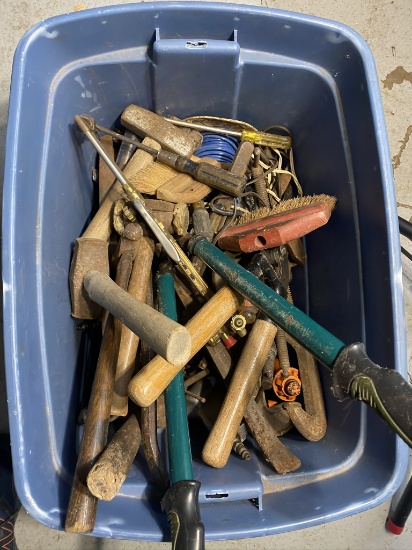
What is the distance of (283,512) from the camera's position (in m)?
0.76

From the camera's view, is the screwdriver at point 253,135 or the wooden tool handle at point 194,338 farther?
the screwdriver at point 253,135

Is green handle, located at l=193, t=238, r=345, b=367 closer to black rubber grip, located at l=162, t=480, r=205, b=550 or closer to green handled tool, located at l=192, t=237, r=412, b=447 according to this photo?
green handled tool, located at l=192, t=237, r=412, b=447

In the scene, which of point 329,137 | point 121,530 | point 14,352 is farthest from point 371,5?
point 121,530

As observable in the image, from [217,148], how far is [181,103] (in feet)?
0.38

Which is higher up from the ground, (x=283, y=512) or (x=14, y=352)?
(x=14, y=352)

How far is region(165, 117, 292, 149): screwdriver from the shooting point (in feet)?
3.14

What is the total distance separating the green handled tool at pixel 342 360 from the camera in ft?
1.82

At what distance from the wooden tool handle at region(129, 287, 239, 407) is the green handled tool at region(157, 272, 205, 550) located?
0.16 ft

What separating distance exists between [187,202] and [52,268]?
0.93ft

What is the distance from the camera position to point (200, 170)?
89 centimetres

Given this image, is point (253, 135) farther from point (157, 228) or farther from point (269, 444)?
point (269, 444)

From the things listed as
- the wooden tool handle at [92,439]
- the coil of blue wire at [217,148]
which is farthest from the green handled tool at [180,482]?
the coil of blue wire at [217,148]

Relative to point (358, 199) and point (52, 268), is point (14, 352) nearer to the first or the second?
point (52, 268)

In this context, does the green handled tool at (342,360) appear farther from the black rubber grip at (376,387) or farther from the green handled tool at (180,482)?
the green handled tool at (180,482)
